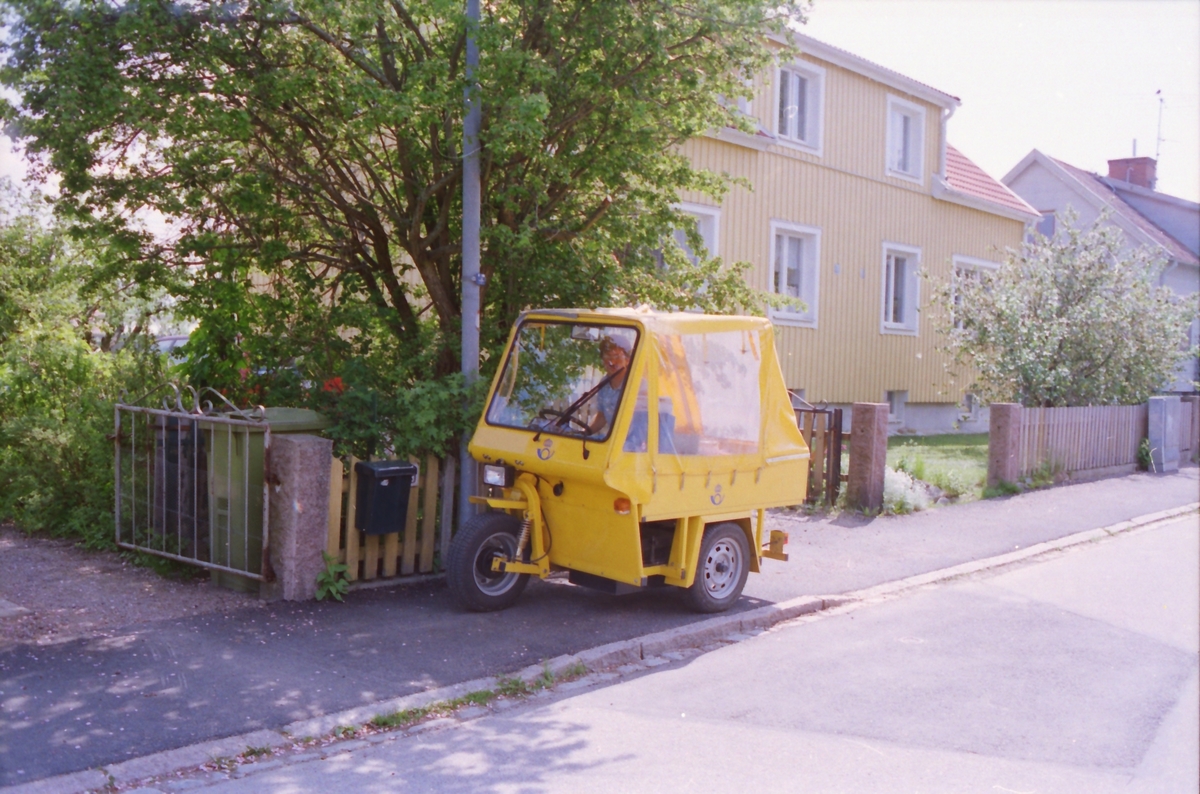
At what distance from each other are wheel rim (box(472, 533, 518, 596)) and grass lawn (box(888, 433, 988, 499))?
7.69 meters

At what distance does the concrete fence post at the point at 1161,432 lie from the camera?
1814cm

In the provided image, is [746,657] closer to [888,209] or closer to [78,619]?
[78,619]

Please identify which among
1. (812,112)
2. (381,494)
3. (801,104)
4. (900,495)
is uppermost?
(801,104)

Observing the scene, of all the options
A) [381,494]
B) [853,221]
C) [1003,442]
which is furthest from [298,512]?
[853,221]

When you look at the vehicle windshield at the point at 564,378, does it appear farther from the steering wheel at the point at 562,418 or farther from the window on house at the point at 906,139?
the window on house at the point at 906,139

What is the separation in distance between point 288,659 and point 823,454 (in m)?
7.56

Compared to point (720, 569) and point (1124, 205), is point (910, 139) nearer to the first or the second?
point (720, 569)

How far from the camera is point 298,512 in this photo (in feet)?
24.9

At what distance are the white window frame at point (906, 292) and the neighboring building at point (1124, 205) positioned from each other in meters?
12.9

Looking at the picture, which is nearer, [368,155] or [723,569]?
[723,569]

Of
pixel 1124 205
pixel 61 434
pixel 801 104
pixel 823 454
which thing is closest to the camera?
pixel 61 434

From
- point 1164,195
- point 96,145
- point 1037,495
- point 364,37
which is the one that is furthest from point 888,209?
point 1164,195

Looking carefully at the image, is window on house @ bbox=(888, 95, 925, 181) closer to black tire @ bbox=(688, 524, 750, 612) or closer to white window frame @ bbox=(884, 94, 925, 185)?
white window frame @ bbox=(884, 94, 925, 185)

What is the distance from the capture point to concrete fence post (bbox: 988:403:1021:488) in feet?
48.2
